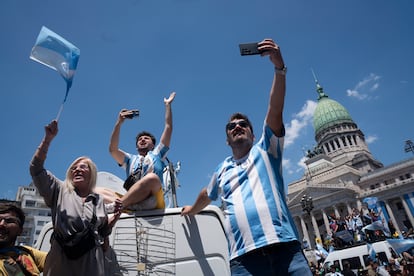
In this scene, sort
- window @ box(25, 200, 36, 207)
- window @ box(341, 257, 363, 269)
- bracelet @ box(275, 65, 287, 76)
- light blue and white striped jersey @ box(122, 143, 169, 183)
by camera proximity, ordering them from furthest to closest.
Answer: window @ box(25, 200, 36, 207), window @ box(341, 257, 363, 269), light blue and white striped jersey @ box(122, 143, 169, 183), bracelet @ box(275, 65, 287, 76)

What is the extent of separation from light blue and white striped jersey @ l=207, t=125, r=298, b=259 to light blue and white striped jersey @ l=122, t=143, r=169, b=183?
1311 mm

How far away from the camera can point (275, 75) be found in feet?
7.25

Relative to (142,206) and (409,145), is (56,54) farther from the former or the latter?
(409,145)

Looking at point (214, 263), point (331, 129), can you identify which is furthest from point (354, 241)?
point (331, 129)

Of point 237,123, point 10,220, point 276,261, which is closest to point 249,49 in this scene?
point 237,123

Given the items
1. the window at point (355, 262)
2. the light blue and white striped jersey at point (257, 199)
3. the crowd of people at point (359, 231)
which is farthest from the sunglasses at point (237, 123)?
the window at point (355, 262)

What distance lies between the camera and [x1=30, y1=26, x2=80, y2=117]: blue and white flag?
252 centimetres

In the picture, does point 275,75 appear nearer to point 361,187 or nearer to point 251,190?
point 251,190

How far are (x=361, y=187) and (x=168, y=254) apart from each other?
2343 inches

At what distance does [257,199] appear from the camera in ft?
6.67

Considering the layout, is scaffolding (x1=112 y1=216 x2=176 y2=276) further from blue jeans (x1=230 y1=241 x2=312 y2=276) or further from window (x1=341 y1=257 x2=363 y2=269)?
window (x1=341 y1=257 x2=363 y2=269)

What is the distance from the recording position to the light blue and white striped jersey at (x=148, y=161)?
3486 mm

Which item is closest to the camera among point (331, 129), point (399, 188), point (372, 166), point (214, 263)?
point (214, 263)

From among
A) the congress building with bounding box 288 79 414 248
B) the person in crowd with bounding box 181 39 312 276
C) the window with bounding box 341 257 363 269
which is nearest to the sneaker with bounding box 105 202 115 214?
the person in crowd with bounding box 181 39 312 276
